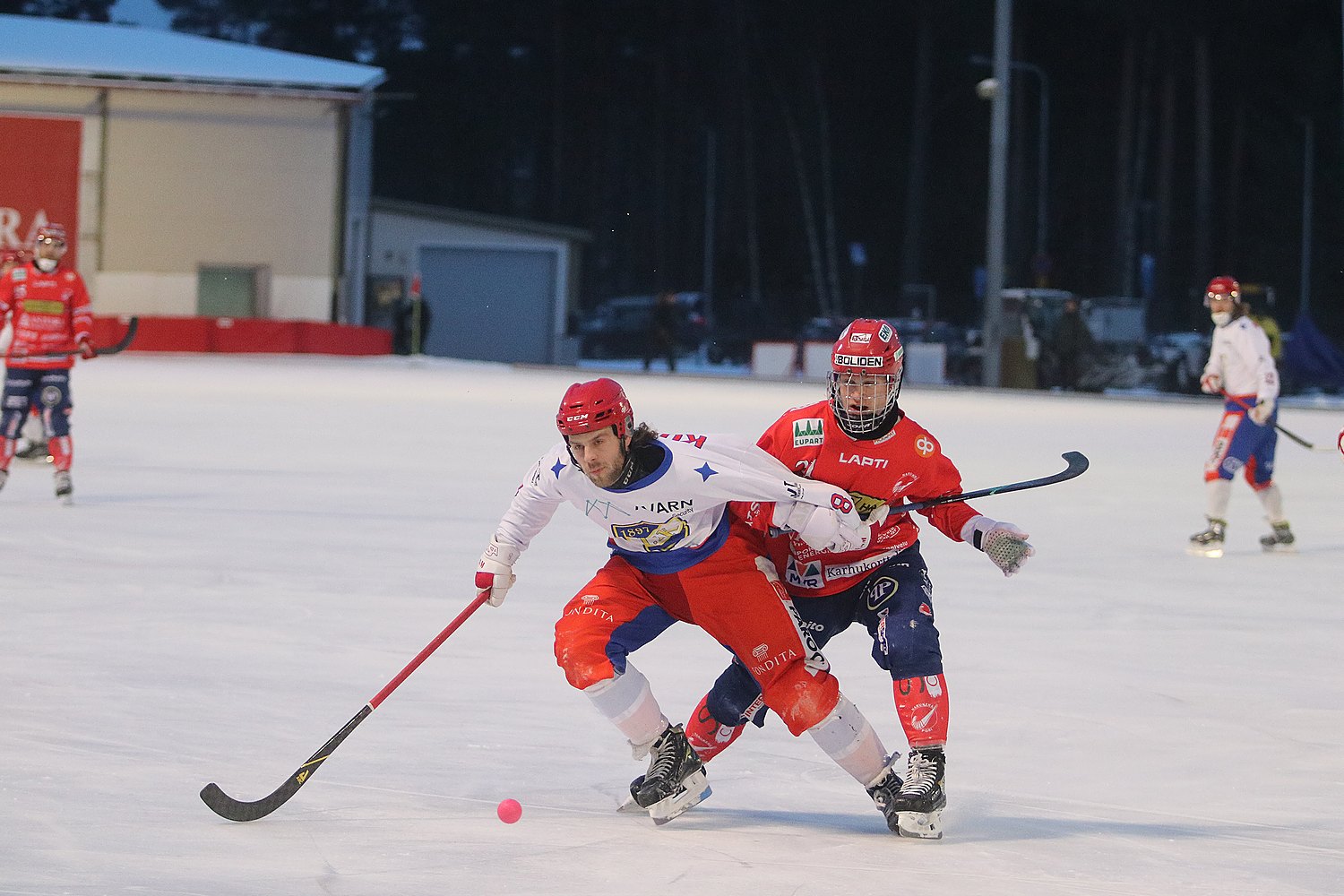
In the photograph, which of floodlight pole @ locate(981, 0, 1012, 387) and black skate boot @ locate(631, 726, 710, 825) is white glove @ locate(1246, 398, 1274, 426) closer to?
black skate boot @ locate(631, 726, 710, 825)

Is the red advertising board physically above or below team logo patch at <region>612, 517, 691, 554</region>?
above

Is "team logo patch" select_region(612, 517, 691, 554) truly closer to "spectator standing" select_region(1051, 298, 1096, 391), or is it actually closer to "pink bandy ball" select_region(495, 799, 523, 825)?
"pink bandy ball" select_region(495, 799, 523, 825)

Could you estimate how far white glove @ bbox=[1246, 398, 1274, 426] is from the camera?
387 inches

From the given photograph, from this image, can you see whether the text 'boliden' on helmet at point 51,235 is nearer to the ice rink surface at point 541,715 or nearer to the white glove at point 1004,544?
the ice rink surface at point 541,715

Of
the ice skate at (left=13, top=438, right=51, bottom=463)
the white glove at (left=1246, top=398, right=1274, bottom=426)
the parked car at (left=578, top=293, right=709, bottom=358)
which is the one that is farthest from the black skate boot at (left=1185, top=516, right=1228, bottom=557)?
the parked car at (left=578, top=293, right=709, bottom=358)

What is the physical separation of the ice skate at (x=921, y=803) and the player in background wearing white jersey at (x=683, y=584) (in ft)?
0.42

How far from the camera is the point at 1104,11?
148 ft

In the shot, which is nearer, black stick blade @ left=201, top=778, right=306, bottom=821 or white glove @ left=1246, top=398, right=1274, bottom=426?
black stick blade @ left=201, top=778, right=306, bottom=821

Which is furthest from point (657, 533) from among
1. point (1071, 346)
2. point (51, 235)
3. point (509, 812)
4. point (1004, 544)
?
point (1071, 346)

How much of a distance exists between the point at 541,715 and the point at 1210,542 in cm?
541

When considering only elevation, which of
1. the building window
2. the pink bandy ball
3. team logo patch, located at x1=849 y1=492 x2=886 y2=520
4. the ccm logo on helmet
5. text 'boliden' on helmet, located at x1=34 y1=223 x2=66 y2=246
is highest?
the building window

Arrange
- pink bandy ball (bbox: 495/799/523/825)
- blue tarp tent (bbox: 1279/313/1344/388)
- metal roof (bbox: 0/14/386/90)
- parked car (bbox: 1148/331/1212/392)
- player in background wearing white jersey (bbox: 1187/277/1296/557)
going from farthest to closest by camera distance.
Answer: metal roof (bbox: 0/14/386/90), blue tarp tent (bbox: 1279/313/1344/388), parked car (bbox: 1148/331/1212/392), player in background wearing white jersey (bbox: 1187/277/1296/557), pink bandy ball (bbox: 495/799/523/825)

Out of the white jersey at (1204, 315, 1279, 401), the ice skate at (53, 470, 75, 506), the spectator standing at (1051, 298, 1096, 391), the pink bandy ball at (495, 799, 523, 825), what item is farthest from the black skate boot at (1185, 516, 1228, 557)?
the spectator standing at (1051, 298, 1096, 391)

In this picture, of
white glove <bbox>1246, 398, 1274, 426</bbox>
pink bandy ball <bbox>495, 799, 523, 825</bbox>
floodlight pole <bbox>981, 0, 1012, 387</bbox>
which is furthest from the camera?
floodlight pole <bbox>981, 0, 1012, 387</bbox>
